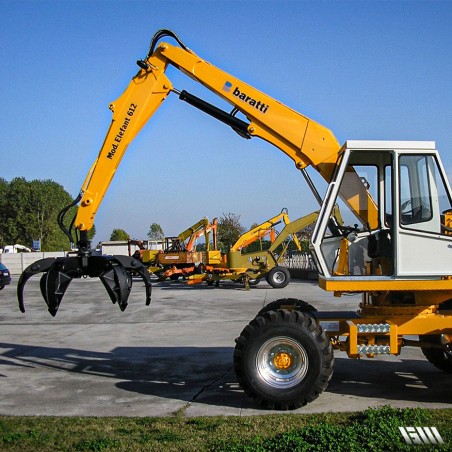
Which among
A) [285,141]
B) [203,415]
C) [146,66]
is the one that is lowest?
[203,415]

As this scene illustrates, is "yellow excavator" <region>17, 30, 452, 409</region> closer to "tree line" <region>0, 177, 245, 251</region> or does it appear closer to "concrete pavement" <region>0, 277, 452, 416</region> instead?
"concrete pavement" <region>0, 277, 452, 416</region>

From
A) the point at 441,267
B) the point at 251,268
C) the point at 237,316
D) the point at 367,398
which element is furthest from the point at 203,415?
the point at 251,268

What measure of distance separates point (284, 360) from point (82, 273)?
109 inches

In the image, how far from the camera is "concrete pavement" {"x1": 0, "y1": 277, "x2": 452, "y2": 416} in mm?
7574

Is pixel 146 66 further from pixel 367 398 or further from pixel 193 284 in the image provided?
pixel 193 284

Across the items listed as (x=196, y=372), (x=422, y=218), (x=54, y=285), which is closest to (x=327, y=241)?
(x=422, y=218)

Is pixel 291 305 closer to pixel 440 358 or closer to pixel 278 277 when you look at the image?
pixel 440 358

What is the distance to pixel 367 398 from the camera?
7715 millimetres

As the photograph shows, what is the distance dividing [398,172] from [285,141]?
161 centimetres

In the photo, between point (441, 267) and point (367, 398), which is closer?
point (441, 267)

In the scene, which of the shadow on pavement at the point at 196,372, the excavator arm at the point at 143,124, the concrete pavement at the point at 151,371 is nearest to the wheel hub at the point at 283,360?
the concrete pavement at the point at 151,371

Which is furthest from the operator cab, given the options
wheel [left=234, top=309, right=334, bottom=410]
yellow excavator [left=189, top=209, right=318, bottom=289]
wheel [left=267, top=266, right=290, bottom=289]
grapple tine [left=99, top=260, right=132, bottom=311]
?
wheel [left=267, top=266, right=290, bottom=289]

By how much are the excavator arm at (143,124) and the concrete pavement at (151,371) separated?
1232 mm

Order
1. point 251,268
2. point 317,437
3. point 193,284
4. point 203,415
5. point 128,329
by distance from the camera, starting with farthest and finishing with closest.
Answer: point 193,284 < point 251,268 < point 128,329 < point 203,415 < point 317,437
